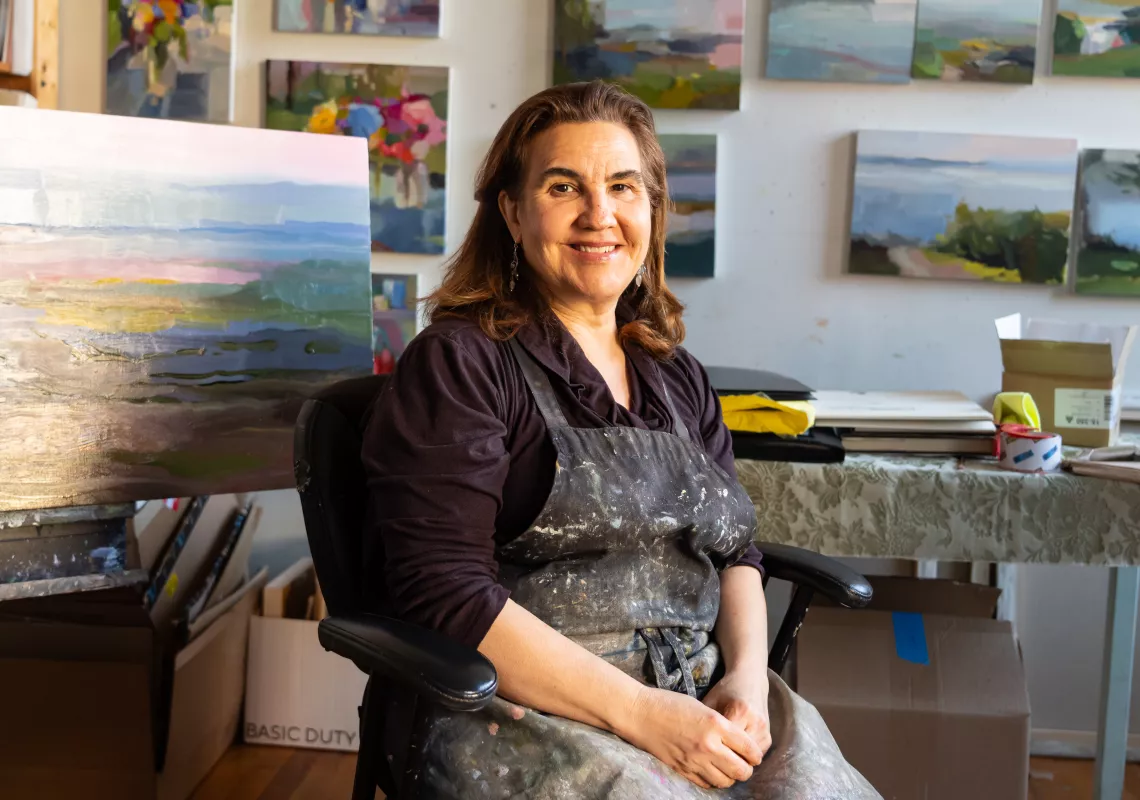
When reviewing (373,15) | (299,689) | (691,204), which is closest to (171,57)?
(373,15)

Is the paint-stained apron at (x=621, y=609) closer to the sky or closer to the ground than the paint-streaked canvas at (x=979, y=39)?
closer to the ground

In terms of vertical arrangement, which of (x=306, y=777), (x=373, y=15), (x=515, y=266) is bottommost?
(x=306, y=777)

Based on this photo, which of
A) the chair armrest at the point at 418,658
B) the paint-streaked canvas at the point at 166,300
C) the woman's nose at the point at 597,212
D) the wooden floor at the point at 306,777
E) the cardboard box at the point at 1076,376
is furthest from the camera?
the wooden floor at the point at 306,777

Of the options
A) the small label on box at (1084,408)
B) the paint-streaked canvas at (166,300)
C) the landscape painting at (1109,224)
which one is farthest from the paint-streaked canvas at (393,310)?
the landscape painting at (1109,224)

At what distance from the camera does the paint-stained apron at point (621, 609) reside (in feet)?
3.99

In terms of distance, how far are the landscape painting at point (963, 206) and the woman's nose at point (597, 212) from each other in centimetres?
112

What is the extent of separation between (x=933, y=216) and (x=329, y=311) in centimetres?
135

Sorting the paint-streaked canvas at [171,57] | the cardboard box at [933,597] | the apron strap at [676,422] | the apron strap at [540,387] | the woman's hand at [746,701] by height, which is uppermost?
the paint-streaked canvas at [171,57]

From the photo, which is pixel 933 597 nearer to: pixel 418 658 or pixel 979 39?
pixel 979 39

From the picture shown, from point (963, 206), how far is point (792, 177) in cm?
38

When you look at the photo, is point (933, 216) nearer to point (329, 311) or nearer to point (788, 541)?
point (788, 541)

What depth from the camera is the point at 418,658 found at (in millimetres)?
1105

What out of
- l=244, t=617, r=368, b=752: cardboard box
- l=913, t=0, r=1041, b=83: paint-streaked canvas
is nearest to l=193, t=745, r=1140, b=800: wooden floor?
l=244, t=617, r=368, b=752: cardboard box

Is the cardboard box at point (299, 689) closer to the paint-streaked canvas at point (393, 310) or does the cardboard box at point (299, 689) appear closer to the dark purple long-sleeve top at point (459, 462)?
the paint-streaked canvas at point (393, 310)
